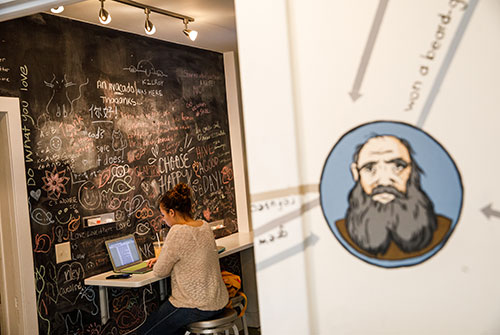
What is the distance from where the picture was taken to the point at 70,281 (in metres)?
3.46

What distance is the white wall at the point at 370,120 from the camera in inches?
52.3

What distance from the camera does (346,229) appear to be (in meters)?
1.47

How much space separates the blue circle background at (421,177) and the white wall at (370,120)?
0.02 m

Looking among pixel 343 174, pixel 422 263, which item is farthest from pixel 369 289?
pixel 343 174

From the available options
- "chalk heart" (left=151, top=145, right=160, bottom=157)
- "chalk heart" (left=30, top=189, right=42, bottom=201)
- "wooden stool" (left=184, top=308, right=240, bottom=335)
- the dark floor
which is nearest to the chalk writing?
"wooden stool" (left=184, top=308, right=240, bottom=335)

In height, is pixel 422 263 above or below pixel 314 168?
below

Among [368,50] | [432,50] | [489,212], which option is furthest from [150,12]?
[489,212]

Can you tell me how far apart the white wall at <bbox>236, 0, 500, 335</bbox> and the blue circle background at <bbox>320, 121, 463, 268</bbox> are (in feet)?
0.06

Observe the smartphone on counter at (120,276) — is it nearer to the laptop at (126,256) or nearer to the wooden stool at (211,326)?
the laptop at (126,256)

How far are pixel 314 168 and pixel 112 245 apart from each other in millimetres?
2589

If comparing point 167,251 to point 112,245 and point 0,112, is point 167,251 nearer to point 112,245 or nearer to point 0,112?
point 112,245

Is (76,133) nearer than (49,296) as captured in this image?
No

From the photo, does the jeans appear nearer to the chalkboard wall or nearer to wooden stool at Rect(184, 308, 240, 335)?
wooden stool at Rect(184, 308, 240, 335)

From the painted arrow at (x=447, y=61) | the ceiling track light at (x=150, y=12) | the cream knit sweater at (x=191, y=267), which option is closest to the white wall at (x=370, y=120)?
the painted arrow at (x=447, y=61)
